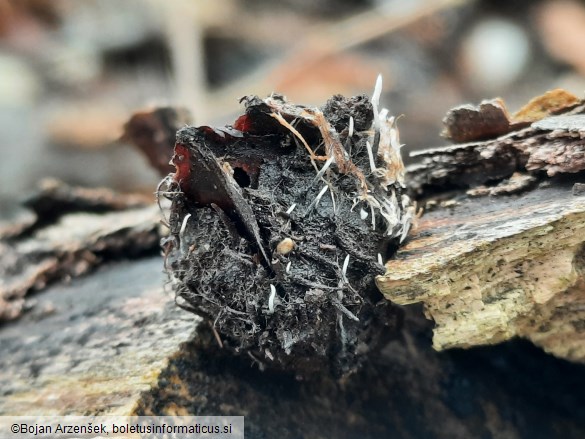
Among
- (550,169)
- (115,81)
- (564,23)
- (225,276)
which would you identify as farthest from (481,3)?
(225,276)

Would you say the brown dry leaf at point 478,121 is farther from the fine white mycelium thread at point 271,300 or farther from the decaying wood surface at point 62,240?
the decaying wood surface at point 62,240

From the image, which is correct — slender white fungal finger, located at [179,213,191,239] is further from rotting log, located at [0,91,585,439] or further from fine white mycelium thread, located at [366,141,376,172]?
fine white mycelium thread, located at [366,141,376,172]

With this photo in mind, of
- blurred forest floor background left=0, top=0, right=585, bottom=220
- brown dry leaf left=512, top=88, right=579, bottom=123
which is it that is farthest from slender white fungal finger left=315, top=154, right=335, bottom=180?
blurred forest floor background left=0, top=0, right=585, bottom=220

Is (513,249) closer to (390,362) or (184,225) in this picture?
(390,362)

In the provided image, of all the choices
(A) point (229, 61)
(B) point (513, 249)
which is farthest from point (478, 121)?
(A) point (229, 61)

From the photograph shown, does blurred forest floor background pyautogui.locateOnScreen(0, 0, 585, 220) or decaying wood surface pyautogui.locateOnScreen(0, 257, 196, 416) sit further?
blurred forest floor background pyautogui.locateOnScreen(0, 0, 585, 220)

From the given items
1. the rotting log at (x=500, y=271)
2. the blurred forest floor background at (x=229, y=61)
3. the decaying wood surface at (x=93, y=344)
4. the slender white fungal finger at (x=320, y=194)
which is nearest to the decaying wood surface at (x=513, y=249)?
the rotting log at (x=500, y=271)
